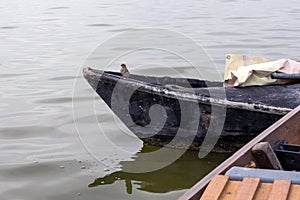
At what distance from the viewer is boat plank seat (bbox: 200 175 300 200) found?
2330 millimetres

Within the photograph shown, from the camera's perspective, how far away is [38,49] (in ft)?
32.9

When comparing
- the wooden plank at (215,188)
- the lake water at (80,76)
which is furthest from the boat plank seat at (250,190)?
the lake water at (80,76)

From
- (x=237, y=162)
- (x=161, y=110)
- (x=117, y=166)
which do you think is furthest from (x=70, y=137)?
(x=237, y=162)

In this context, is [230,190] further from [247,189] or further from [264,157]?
[264,157]

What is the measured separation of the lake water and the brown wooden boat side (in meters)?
1.13

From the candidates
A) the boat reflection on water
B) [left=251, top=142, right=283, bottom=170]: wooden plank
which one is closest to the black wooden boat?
the boat reflection on water

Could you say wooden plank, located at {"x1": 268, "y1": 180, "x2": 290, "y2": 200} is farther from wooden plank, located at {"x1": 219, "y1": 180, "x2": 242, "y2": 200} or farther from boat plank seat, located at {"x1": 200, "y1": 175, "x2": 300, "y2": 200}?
wooden plank, located at {"x1": 219, "y1": 180, "x2": 242, "y2": 200}

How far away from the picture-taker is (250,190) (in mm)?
2381

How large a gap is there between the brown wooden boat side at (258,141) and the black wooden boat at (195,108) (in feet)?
2.90

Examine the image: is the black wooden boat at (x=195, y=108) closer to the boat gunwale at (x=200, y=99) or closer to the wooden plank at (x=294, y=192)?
the boat gunwale at (x=200, y=99)

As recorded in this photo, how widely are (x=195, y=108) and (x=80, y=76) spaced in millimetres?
3694

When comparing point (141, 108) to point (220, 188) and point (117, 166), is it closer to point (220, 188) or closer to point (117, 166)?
point (117, 166)

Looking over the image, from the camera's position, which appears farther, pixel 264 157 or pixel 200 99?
pixel 200 99

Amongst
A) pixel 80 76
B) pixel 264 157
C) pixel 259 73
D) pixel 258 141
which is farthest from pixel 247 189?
pixel 80 76
